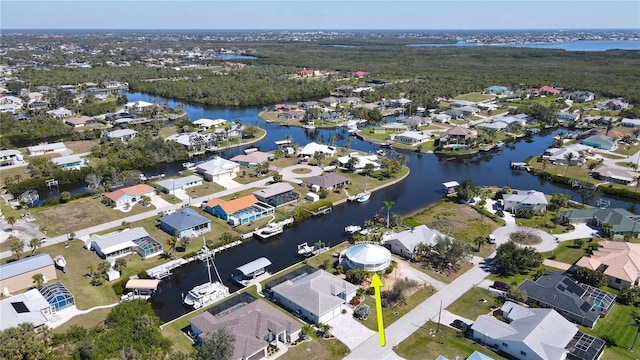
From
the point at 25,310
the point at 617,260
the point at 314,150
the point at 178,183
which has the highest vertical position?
the point at 314,150

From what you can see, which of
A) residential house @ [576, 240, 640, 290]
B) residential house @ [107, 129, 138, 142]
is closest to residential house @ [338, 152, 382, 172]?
residential house @ [576, 240, 640, 290]

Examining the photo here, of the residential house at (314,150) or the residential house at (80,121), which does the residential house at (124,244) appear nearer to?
the residential house at (314,150)

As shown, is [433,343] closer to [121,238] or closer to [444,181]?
[121,238]

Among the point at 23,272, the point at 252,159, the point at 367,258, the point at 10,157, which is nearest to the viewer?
the point at 23,272

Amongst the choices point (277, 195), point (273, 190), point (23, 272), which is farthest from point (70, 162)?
point (277, 195)

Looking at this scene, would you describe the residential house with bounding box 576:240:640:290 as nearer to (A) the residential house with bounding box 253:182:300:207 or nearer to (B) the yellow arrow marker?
(B) the yellow arrow marker

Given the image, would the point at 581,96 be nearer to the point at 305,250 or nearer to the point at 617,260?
the point at 617,260

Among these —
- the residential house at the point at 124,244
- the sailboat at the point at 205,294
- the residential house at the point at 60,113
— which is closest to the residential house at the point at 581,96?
the sailboat at the point at 205,294
